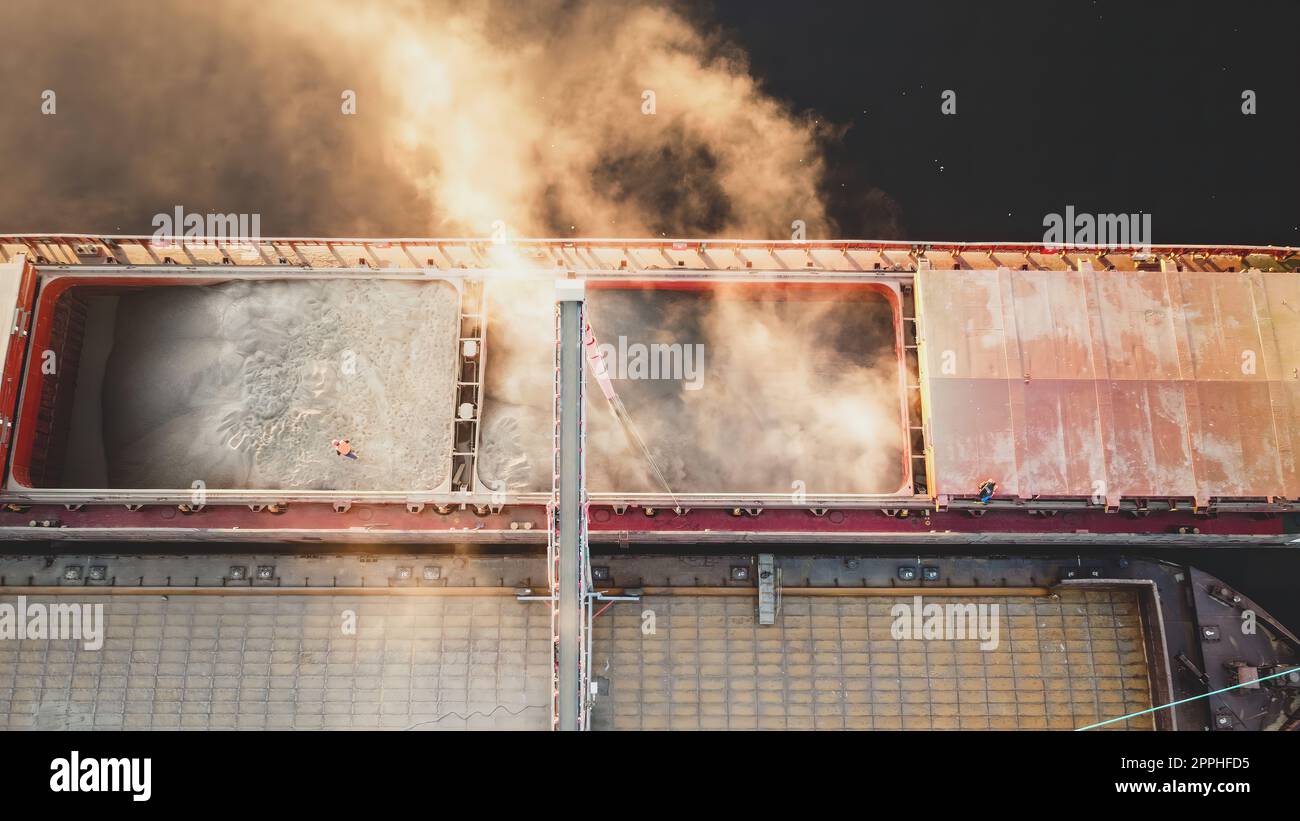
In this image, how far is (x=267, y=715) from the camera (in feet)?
104

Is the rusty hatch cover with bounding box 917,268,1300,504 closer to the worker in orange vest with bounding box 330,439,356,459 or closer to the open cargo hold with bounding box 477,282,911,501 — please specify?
the open cargo hold with bounding box 477,282,911,501

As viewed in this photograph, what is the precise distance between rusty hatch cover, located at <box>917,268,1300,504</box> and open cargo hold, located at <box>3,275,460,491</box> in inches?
789

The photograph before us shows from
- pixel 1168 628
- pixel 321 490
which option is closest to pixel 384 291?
pixel 321 490

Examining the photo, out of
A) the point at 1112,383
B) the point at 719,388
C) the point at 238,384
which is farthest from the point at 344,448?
the point at 1112,383

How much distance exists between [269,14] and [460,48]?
10.1 meters

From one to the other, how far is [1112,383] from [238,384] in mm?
35233

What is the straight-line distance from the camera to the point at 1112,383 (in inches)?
1142

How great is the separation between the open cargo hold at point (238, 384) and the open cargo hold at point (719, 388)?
292cm

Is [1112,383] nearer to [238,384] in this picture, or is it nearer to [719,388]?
[719,388]

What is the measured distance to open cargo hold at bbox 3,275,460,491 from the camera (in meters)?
30.8

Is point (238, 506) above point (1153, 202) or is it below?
below

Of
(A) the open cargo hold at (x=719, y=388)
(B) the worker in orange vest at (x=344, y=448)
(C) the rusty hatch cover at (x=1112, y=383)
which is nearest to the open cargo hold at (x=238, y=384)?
(B) the worker in orange vest at (x=344, y=448)

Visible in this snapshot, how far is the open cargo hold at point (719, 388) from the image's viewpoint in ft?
102

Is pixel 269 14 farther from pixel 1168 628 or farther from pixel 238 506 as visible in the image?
pixel 1168 628
